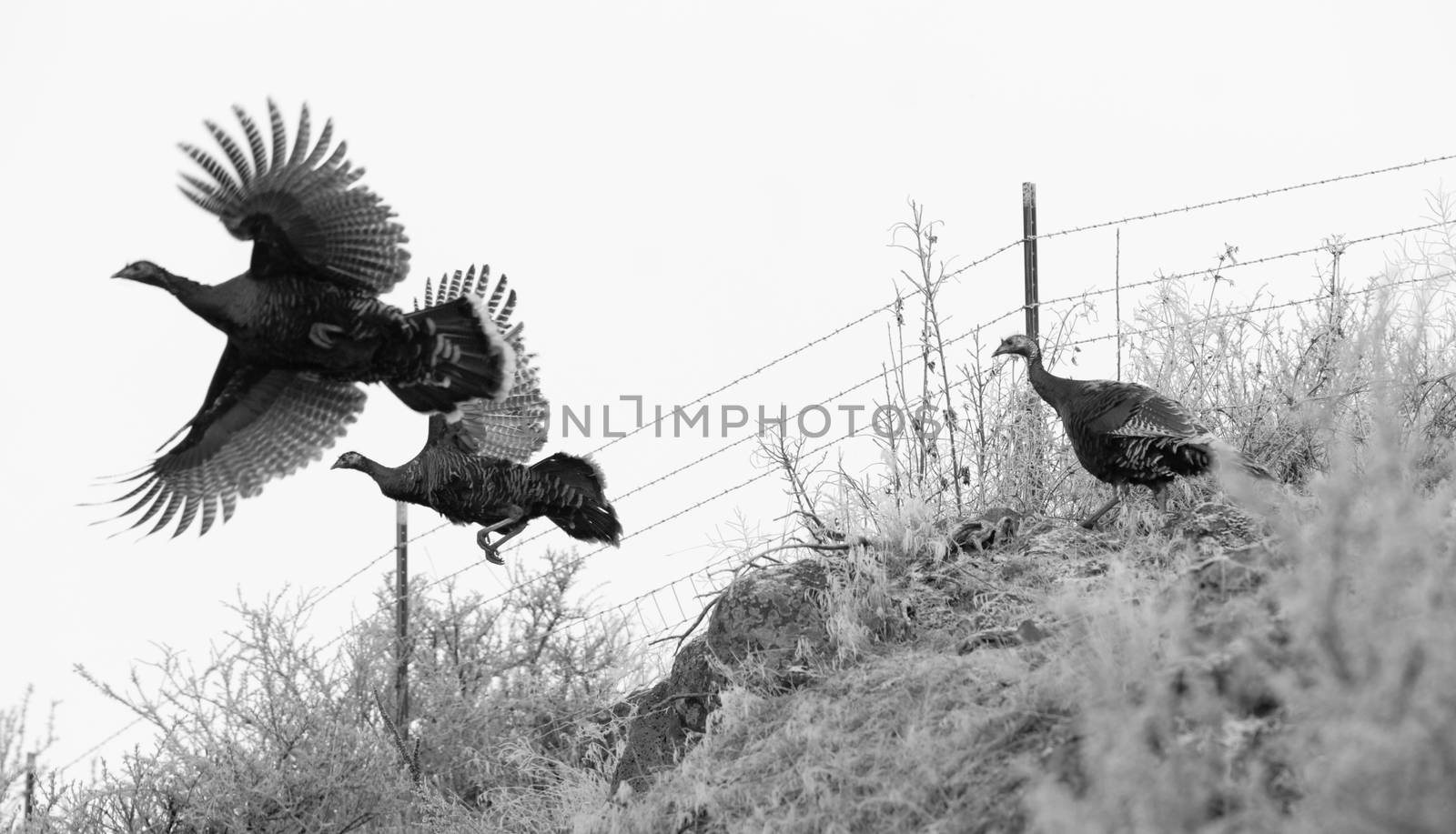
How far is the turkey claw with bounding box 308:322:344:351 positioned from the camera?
7.80 metres

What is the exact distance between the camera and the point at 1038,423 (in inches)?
321

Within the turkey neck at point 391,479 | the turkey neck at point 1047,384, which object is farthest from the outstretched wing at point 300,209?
A: the turkey neck at point 1047,384

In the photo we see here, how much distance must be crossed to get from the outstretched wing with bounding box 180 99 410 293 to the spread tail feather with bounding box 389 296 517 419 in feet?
1.01

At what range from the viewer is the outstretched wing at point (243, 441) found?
8.58m

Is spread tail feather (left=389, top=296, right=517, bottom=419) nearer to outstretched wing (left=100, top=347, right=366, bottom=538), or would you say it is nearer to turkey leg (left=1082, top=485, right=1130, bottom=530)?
outstretched wing (left=100, top=347, right=366, bottom=538)

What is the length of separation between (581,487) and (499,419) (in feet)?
2.74

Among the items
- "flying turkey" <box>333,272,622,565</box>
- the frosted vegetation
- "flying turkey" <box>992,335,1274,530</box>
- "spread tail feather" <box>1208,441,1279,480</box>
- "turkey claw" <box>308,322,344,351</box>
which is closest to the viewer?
the frosted vegetation

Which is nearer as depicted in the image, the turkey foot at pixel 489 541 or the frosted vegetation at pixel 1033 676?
the frosted vegetation at pixel 1033 676

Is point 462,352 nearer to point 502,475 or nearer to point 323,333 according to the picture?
point 323,333

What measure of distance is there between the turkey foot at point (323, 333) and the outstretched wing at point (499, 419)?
149cm

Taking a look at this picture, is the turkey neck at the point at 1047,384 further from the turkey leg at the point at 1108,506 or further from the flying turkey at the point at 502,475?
the flying turkey at the point at 502,475

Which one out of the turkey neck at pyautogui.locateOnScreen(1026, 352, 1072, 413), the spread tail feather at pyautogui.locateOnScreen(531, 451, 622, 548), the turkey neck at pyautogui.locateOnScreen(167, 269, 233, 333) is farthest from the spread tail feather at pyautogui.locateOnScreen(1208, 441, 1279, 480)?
the turkey neck at pyautogui.locateOnScreen(167, 269, 233, 333)

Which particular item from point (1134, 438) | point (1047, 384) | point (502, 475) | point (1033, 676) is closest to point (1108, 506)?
point (1134, 438)

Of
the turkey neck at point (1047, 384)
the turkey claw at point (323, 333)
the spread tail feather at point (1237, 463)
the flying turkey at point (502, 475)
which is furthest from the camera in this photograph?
the flying turkey at point (502, 475)
